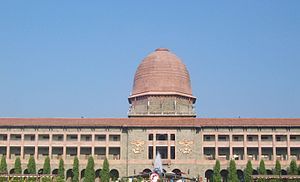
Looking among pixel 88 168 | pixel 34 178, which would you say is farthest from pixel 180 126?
pixel 34 178

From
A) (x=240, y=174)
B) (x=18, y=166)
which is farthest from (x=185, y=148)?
(x=18, y=166)

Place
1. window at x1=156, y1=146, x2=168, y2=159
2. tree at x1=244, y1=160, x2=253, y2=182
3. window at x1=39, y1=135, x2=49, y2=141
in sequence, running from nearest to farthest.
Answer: tree at x1=244, y1=160, x2=253, y2=182
window at x1=156, y1=146, x2=168, y2=159
window at x1=39, y1=135, x2=49, y2=141

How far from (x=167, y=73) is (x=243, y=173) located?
71.5 ft

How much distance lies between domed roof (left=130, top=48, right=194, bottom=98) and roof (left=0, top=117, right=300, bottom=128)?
25.9ft

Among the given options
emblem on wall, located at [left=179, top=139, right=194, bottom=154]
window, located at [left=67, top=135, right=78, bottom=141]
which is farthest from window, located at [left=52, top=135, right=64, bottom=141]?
emblem on wall, located at [left=179, top=139, right=194, bottom=154]

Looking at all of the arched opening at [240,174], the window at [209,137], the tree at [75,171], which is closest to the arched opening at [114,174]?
the tree at [75,171]

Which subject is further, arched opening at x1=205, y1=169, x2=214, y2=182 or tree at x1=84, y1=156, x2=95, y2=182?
arched opening at x1=205, y1=169, x2=214, y2=182

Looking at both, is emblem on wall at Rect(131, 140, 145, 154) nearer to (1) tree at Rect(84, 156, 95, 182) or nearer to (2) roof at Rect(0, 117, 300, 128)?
(2) roof at Rect(0, 117, 300, 128)

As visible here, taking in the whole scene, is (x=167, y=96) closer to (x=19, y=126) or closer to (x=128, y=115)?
(x=128, y=115)

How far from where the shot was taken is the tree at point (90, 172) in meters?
71.2

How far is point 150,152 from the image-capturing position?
74438 millimetres

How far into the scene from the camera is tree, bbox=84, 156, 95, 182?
7119cm

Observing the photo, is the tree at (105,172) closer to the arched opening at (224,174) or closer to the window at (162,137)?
the window at (162,137)

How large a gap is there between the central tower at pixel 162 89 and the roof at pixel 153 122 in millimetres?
4720
